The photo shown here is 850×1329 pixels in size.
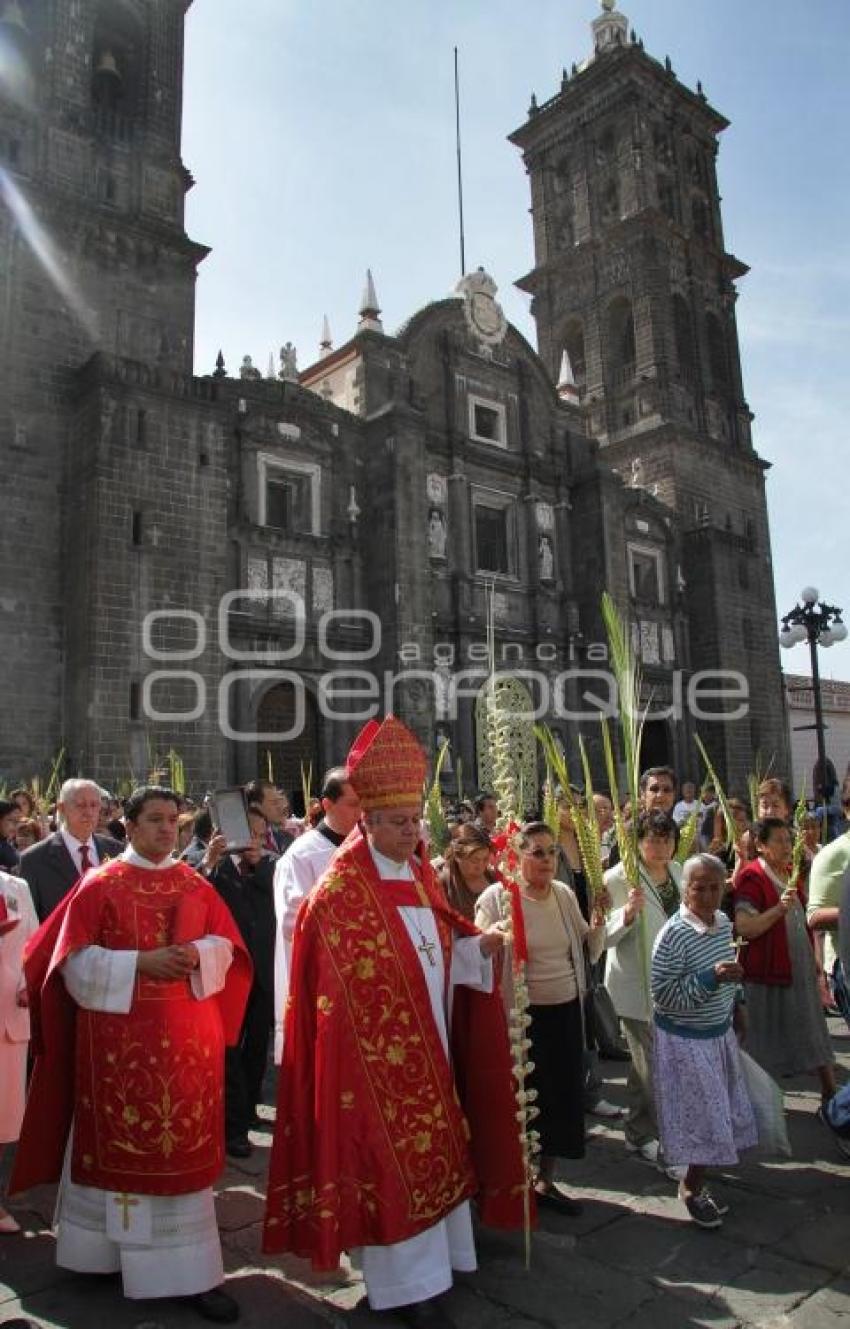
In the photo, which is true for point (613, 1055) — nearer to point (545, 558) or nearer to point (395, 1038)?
point (395, 1038)

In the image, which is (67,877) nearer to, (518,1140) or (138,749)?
(518,1140)

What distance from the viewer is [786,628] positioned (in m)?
16.2

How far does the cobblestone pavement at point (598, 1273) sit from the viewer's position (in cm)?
350

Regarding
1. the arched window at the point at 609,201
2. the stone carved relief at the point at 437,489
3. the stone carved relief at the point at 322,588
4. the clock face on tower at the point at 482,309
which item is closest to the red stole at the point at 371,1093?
the stone carved relief at the point at 322,588

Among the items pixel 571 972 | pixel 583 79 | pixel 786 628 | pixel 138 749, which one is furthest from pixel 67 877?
pixel 583 79

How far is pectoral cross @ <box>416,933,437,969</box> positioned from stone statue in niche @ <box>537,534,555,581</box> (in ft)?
67.9

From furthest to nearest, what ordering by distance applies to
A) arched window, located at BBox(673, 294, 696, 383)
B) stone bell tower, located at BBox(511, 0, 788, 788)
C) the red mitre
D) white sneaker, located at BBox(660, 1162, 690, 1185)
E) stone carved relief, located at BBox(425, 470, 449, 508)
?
arched window, located at BBox(673, 294, 696, 383) < stone bell tower, located at BBox(511, 0, 788, 788) < stone carved relief, located at BBox(425, 470, 449, 508) < white sneaker, located at BBox(660, 1162, 690, 1185) < the red mitre

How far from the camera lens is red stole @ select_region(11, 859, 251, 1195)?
368 cm

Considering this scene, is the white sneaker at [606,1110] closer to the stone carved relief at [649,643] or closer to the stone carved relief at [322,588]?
the stone carved relief at [322,588]

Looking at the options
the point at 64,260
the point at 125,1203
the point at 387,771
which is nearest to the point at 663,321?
the point at 64,260

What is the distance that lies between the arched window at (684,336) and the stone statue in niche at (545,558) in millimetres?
9549

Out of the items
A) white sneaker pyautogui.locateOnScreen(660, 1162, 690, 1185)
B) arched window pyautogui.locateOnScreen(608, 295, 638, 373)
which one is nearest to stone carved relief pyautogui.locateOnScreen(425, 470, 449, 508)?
arched window pyautogui.locateOnScreen(608, 295, 638, 373)

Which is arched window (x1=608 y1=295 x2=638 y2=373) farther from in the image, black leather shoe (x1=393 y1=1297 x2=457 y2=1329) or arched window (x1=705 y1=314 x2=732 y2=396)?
black leather shoe (x1=393 y1=1297 x2=457 y2=1329)

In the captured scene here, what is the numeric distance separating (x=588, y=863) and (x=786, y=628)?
13.0m
